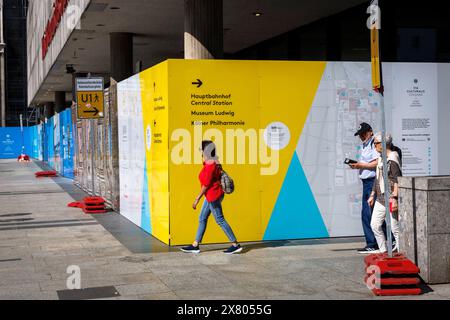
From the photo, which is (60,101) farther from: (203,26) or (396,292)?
(396,292)

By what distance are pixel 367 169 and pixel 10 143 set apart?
58.7 meters

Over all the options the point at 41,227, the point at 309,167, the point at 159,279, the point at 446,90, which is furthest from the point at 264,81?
the point at 41,227

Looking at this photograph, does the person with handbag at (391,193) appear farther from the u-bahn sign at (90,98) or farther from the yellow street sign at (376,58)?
the u-bahn sign at (90,98)

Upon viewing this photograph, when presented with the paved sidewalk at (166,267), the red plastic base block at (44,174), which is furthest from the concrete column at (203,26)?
the red plastic base block at (44,174)

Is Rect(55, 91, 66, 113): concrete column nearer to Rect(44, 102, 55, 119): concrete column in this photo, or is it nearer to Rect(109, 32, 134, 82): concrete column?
Rect(44, 102, 55, 119): concrete column

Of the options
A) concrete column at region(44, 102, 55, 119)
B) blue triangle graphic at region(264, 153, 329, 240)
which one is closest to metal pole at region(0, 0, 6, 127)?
concrete column at region(44, 102, 55, 119)

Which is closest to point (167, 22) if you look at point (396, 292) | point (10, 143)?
point (396, 292)

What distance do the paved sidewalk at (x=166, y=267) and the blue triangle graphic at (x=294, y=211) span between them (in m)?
0.28

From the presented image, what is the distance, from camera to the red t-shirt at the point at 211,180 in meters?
9.53

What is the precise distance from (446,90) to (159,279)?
6.49m

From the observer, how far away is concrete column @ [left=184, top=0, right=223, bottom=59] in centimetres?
1358

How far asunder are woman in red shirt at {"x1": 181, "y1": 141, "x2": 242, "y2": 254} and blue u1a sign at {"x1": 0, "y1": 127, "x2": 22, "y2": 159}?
5663cm

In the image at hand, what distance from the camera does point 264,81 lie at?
35.2 feet

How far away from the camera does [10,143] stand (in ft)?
208
